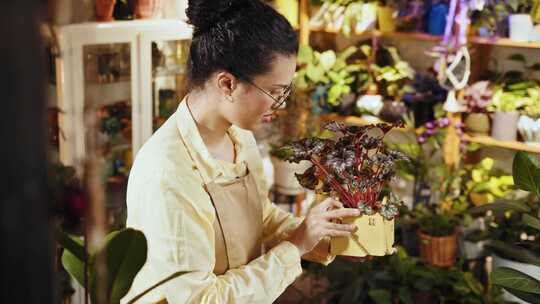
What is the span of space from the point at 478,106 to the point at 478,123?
0.28 feet

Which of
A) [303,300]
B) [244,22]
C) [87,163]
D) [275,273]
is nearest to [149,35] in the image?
[303,300]

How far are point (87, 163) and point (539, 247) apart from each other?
1887 millimetres

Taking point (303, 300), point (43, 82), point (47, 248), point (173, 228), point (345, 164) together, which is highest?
point (43, 82)

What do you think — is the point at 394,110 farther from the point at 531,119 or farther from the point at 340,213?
the point at 340,213

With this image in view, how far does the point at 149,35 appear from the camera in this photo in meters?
3.20

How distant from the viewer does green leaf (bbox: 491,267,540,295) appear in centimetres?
184

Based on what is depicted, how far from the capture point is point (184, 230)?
1.49m

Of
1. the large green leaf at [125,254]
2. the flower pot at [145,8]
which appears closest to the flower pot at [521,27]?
the flower pot at [145,8]

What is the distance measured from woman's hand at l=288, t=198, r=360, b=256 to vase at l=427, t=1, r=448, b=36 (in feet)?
7.17

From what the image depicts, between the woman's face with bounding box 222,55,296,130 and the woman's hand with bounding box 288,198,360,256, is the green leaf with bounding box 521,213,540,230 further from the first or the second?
the woman's face with bounding box 222,55,296,130

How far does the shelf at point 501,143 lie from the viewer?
3.39 meters

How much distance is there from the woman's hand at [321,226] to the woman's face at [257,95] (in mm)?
255

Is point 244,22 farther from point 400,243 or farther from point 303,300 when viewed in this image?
point 400,243

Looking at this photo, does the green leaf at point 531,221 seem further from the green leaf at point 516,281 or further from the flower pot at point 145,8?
the flower pot at point 145,8
